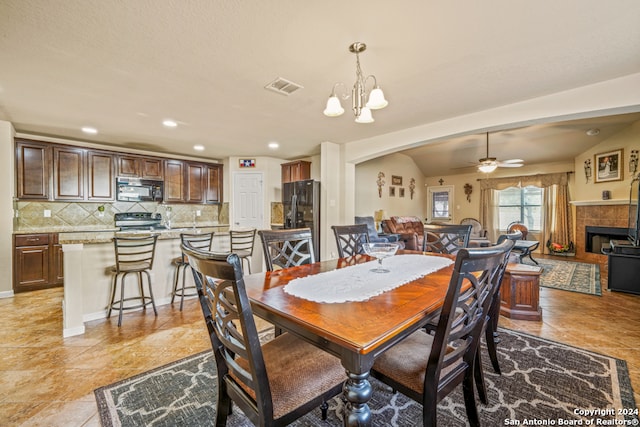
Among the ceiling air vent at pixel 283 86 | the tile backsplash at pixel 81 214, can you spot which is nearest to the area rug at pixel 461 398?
the ceiling air vent at pixel 283 86

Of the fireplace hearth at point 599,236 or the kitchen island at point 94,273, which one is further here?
the fireplace hearth at point 599,236

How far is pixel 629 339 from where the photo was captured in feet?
7.81

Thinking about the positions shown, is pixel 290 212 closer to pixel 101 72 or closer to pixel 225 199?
pixel 225 199

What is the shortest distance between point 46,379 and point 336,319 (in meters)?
2.26

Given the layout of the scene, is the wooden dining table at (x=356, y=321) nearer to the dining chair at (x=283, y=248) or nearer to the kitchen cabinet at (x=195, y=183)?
the dining chair at (x=283, y=248)

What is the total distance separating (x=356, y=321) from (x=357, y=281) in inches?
19.8

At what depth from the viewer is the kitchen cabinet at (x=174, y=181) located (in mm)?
5469

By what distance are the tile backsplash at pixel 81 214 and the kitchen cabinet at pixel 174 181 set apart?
312 mm

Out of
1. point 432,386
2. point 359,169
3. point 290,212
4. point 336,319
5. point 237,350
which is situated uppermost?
point 359,169

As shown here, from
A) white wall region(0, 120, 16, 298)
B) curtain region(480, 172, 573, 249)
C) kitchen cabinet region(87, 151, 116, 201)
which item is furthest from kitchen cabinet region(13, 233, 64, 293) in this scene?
curtain region(480, 172, 573, 249)

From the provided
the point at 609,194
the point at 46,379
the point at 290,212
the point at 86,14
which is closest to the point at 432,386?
the point at 46,379

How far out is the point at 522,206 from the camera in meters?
7.61

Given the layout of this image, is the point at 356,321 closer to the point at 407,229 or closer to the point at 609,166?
the point at 407,229

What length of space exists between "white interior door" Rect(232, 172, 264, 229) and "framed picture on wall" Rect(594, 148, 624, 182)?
284 inches
